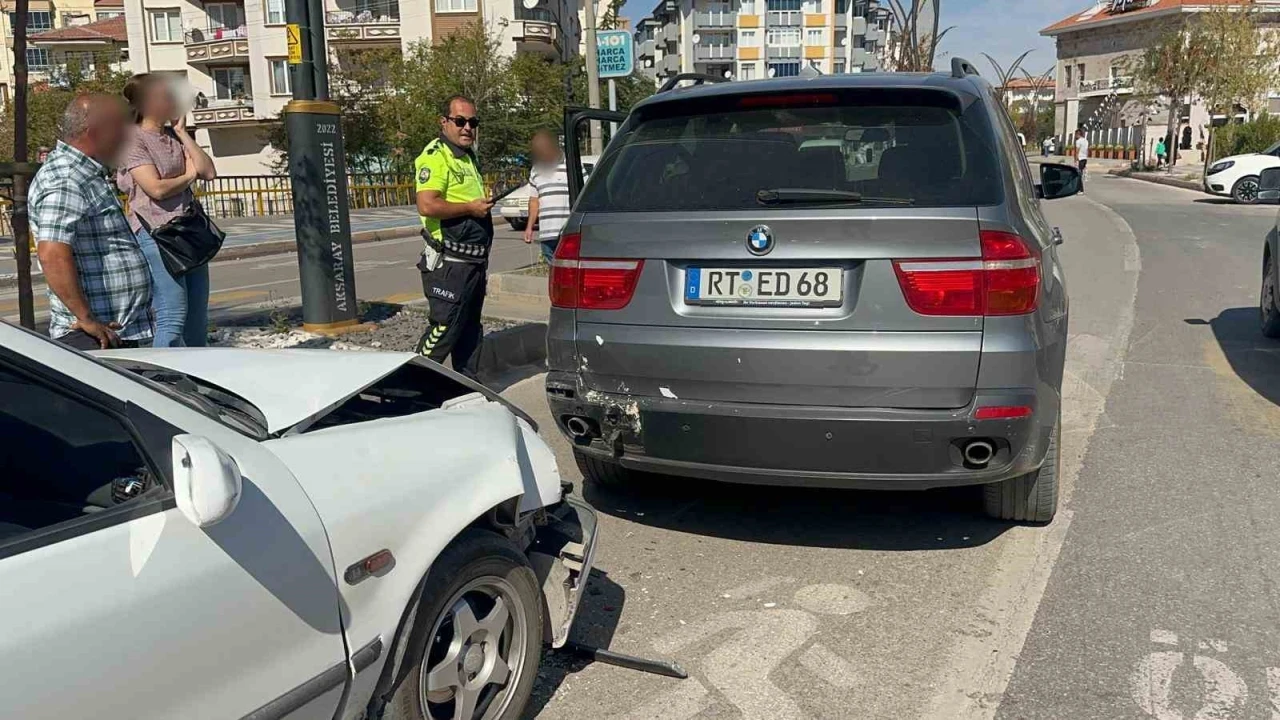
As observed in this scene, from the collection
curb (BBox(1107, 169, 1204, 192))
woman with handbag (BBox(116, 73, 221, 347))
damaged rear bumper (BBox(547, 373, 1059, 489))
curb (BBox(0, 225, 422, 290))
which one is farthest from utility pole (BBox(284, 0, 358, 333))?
curb (BBox(1107, 169, 1204, 192))

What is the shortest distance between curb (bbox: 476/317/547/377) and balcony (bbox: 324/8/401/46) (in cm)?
4219

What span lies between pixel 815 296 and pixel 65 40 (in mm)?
75516

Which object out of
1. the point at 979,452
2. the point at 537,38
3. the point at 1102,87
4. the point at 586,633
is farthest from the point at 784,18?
the point at 586,633

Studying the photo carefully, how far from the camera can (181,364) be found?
2.91 m

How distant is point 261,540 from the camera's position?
2049 millimetres

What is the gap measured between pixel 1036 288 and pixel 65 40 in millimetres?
75933

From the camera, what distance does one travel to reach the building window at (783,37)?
8712 centimetres

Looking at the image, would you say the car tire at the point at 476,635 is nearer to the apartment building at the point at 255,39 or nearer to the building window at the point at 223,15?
the apartment building at the point at 255,39

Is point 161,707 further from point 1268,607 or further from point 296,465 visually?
point 1268,607

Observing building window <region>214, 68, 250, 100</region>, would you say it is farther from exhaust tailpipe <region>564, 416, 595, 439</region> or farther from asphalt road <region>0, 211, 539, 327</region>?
exhaust tailpipe <region>564, 416, 595, 439</region>

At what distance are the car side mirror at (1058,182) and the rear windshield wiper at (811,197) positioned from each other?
9.14 ft

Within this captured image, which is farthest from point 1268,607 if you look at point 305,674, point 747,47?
point 747,47

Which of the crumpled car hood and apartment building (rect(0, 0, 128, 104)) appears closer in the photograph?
the crumpled car hood

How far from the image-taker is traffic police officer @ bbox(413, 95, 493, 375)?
583 centimetres
